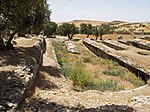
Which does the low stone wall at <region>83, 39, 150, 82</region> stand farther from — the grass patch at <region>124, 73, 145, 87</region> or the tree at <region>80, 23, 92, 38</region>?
the tree at <region>80, 23, 92, 38</region>

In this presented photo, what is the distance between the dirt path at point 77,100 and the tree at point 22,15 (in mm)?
3417

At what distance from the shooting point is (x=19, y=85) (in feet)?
A: 32.6

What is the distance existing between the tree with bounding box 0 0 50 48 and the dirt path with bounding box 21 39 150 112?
3417 millimetres

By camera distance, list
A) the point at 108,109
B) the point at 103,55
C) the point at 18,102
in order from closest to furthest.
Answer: the point at 18,102 < the point at 108,109 < the point at 103,55

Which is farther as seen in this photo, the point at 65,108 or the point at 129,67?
the point at 129,67

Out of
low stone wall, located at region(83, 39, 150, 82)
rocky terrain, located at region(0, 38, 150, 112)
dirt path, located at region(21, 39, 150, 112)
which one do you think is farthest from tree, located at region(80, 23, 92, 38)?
dirt path, located at region(21, 39, 150, 112)

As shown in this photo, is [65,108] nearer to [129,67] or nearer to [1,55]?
[1,55]

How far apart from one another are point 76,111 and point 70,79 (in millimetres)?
7866

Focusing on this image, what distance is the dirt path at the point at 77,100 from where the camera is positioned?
9.33 m

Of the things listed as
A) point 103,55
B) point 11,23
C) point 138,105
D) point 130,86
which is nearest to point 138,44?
point 103,55

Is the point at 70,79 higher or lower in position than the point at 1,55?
lower

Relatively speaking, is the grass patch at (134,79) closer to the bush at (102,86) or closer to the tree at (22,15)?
the bush at (102,86)

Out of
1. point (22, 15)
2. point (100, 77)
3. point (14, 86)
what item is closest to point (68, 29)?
point (100, 77)

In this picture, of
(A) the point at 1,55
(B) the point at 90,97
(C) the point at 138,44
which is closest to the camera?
(B) the point at 90,97
